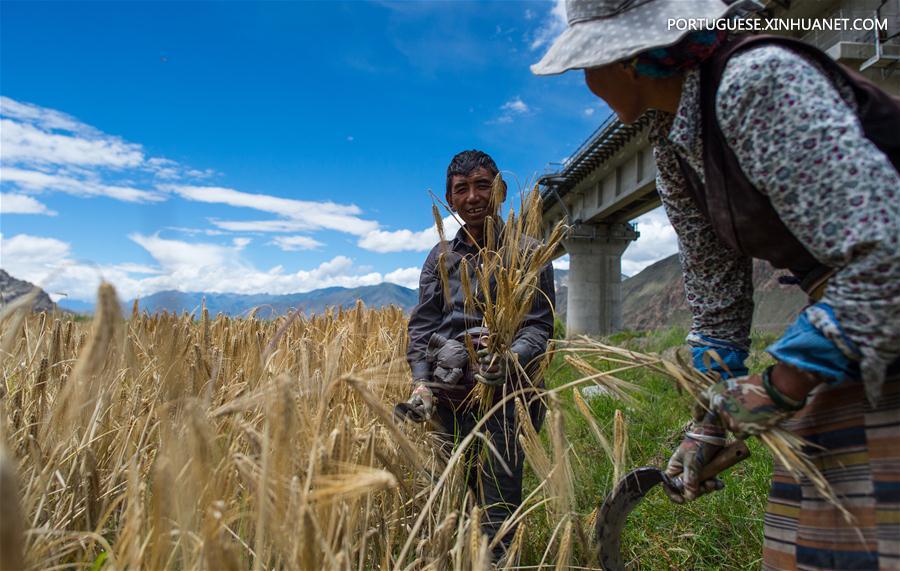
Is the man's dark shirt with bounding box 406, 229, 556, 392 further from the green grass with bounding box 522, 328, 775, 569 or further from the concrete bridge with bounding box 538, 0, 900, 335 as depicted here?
the concrete bridge with bounding box 538, 0, 900, 335

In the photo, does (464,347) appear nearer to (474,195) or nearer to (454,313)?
(454,313)

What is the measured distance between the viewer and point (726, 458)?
1187 mm

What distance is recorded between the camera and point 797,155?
0.86 m

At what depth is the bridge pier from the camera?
23516 millimetres

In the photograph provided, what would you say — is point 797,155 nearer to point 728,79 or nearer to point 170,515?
point 728,79

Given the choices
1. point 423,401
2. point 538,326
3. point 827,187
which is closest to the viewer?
point 827,187

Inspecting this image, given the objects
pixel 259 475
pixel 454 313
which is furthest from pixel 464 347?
pixel 259 475

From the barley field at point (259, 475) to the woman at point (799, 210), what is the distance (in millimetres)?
364

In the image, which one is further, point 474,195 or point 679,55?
point 474,195

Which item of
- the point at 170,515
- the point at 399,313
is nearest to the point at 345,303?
the point at 399,313

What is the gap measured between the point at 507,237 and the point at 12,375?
184 cm

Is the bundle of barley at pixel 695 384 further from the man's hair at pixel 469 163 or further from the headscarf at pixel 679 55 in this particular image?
the man's hair at pixel 469 163

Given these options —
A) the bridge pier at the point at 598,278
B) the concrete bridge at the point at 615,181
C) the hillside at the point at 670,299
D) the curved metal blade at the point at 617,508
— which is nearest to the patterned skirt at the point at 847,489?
the curved metal blade at the point at 617,508

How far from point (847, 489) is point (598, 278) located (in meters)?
23.6
